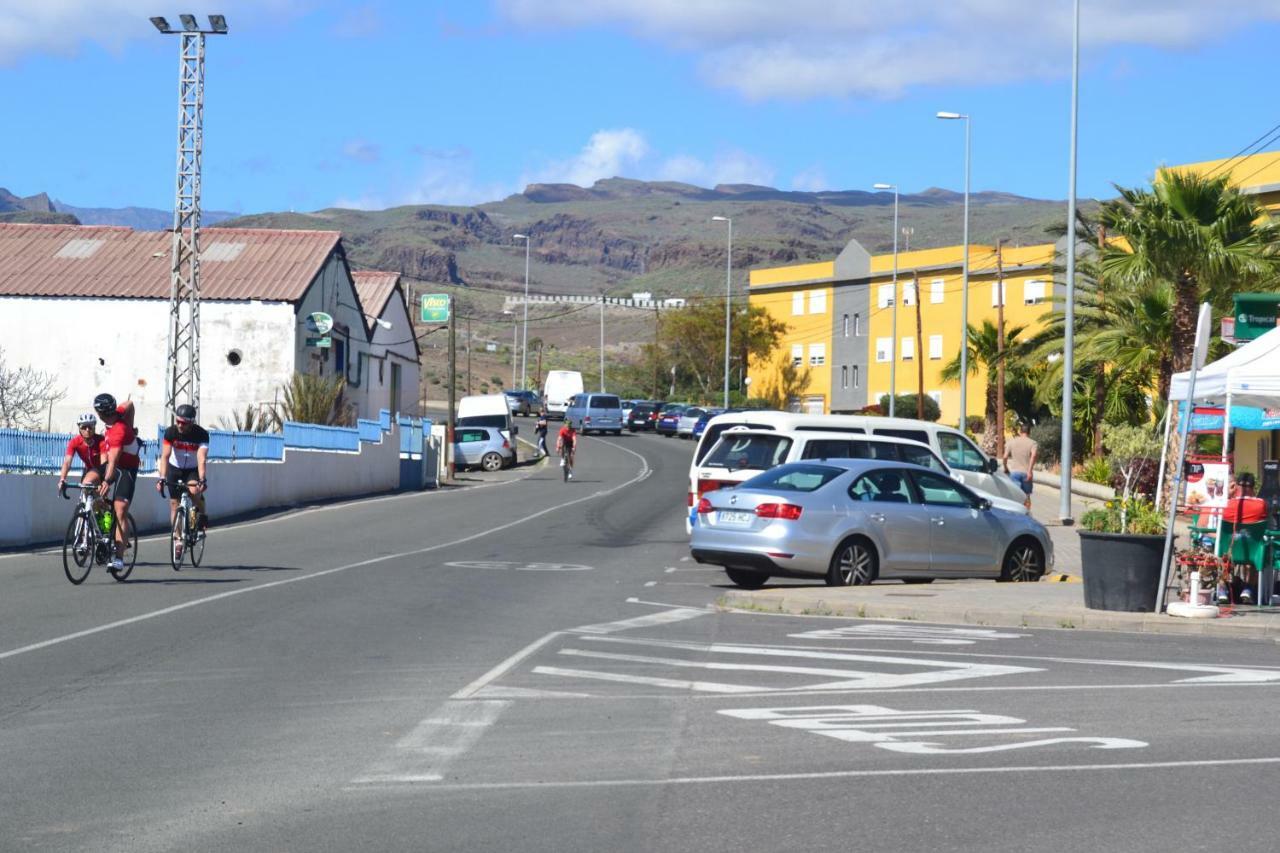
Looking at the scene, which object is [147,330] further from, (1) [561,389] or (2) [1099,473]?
(1) [561,389]

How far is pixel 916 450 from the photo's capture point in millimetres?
22359

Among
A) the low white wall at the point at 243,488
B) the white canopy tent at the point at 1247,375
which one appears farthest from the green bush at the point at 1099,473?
the white canopy tent at the point at 1247,375

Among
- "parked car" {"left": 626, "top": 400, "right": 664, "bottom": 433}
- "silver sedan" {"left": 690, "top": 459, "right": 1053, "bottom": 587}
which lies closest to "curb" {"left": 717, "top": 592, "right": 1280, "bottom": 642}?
"silver sedan" {"left": 690, "top": 459, "right": 1053, "bottom": 587}

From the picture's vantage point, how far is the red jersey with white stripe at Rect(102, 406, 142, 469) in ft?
56.5

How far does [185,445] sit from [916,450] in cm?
984

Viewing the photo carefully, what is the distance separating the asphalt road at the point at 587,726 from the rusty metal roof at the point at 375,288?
181 ft

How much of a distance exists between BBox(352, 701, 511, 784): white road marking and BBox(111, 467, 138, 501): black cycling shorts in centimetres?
848

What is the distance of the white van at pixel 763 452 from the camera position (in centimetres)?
2091

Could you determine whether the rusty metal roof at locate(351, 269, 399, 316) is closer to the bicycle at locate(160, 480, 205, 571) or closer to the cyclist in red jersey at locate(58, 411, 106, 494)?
the bicycle at locate(160, 480, 205, 571)

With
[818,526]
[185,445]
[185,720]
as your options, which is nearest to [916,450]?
[818,526]

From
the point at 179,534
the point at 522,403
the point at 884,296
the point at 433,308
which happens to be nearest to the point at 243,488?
the point at 179,534

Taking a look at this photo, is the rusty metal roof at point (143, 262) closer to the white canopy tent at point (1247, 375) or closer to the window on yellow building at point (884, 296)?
the window on yellow building at point (884, 296)

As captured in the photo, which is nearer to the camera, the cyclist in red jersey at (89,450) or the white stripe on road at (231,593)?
the white stripe on road at (231,593)

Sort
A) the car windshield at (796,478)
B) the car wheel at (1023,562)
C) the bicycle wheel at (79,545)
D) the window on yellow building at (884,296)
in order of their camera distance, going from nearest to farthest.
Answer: the bicycle wheel at (79,545) < the car windshield at (796,478) < the car wheel at (1023,562) < the window on yellow building at (884,296)
